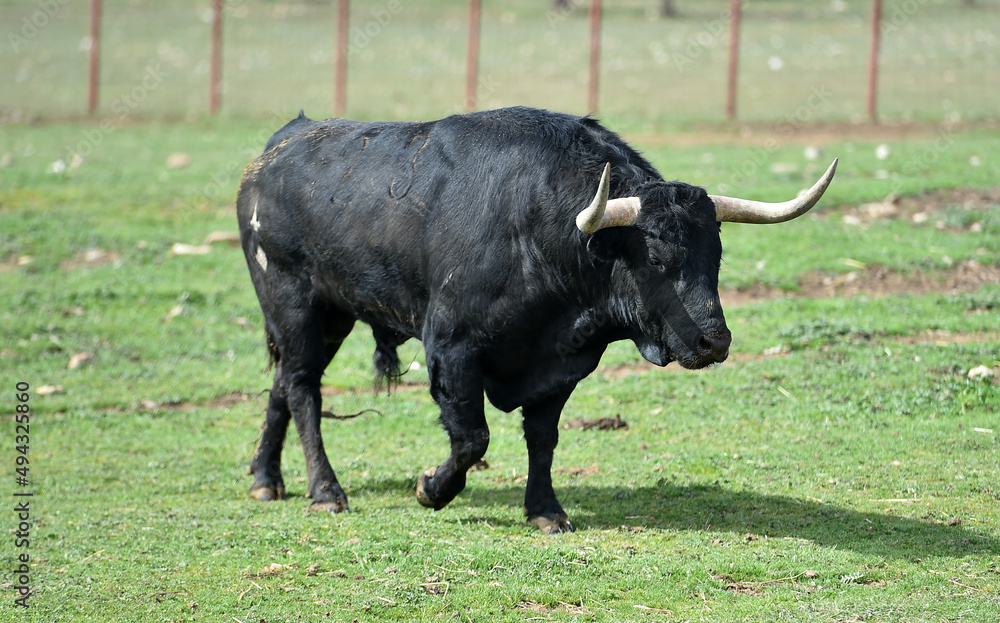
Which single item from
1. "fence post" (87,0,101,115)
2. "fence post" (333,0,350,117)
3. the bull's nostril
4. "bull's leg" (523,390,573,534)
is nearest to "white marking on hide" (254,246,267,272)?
"bull's leg" (523,390,573,534)

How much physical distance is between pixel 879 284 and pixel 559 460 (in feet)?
16.5

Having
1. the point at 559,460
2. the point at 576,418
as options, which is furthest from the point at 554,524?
the point at 576,418

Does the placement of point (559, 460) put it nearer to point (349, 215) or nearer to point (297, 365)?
point (297, 365)

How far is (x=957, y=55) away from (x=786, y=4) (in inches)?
405

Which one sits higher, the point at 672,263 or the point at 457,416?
the point at 672,263

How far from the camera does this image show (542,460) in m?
6.62


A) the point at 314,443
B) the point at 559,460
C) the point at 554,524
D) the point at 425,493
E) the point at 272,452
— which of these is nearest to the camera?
the point at 554,524

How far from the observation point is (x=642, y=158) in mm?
6520

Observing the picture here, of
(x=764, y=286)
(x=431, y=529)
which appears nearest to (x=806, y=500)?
(x=431, y=529)

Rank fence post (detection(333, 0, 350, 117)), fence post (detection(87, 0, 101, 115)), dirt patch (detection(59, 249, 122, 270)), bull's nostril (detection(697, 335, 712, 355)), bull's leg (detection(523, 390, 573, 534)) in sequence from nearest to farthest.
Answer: bull's nostril (detection(697, 335, 712, 355)) → bull's leg (detection(523, 390, 573, 534)) → dirt patch (detection(59, 249, 122, 270)) → fence post (detection(333, 0, 350, 117)) → fence post (detection(87, 0, 101, 115))

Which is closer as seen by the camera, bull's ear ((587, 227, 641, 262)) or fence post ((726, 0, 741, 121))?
bull's ear ((587, 227, 641, 262))

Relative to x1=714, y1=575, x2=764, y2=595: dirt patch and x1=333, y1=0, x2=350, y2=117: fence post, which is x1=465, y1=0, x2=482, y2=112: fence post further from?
x1=714, y1=575, x2=764, y2=595: dirt patch

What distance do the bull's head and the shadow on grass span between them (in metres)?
1.09

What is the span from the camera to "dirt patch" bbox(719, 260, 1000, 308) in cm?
1122
